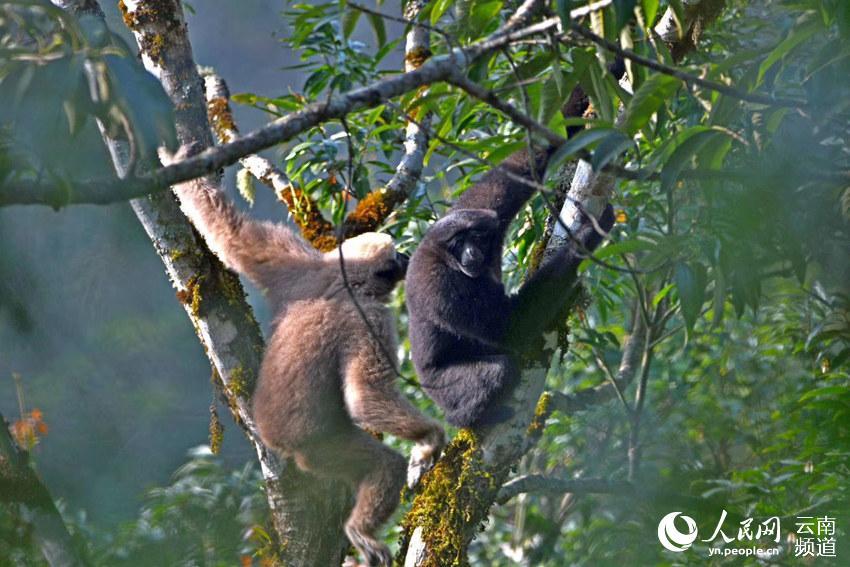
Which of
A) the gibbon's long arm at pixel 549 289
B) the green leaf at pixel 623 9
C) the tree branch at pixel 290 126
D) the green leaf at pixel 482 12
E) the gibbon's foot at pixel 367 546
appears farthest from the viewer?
the gibbon's foot at pixel 367 546

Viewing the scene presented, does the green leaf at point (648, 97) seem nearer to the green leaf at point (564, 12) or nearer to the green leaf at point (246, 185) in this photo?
the green leaf at point (564, 12)

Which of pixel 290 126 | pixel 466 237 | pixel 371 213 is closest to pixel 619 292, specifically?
pixel 466 237

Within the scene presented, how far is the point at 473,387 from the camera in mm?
5125

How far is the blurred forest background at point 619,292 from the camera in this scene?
2898 millimetres

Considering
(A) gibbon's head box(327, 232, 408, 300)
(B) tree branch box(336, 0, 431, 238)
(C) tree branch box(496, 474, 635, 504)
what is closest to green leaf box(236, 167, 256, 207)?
(B) tree branch box(336, 0, 431, 238)

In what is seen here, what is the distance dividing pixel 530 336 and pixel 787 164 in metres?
2.10

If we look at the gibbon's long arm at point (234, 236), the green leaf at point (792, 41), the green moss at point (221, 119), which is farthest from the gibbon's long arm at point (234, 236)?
the green leaf at point (792, 41)

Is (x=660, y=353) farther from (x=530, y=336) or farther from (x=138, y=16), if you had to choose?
(x=138, y=16)

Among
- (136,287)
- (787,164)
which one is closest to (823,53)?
(787,164)

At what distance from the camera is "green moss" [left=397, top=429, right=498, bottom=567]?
3971 mm

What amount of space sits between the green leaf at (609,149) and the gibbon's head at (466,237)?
249 centimetres

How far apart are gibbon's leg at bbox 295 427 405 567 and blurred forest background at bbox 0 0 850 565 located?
1.38 ft

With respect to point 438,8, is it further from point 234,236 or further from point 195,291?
point 234,236

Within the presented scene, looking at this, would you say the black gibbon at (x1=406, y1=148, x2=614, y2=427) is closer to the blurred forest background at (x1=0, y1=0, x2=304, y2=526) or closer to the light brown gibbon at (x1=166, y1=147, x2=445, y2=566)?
the light brown gibbon at (x1=166, y1=147, x2=445, y2=566)
